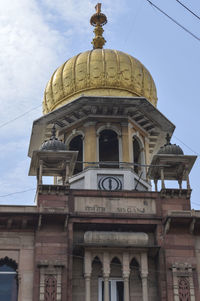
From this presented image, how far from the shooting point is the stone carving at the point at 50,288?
2478 centimetres

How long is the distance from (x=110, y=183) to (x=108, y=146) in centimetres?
498

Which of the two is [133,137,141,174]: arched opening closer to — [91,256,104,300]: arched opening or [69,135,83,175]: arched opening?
[69,135,83,175]: arched opening

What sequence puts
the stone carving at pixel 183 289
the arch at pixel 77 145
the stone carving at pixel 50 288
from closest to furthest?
the stone carving at pixel 50 288, the stone carving at pixel 183 289, the arch at pixel 77 145

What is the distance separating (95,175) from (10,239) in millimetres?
5603

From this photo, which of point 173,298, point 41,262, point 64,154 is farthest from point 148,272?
point 64,154

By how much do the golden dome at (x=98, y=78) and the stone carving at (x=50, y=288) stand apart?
1037 centimetres

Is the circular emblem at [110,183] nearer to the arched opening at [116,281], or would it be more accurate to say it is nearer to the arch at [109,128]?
the arch at [109,128]

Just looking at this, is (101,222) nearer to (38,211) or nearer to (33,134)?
(38,211)

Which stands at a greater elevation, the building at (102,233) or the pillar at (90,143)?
the pillar at (90,143)

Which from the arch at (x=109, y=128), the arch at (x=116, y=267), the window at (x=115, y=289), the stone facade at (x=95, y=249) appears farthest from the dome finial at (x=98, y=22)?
the window at (x=115, y=289)

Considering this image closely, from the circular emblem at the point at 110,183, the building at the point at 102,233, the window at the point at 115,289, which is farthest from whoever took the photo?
the circular emblem at the point at 110,183

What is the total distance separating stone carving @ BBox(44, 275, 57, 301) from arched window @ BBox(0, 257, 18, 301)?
120 centimetres

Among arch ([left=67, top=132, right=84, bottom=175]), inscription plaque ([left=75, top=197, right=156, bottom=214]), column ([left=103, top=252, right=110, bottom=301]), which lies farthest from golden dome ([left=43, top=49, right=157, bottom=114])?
column ([left=103, top=252, right=110, bottom=301])

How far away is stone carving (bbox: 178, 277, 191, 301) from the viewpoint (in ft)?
82.9
